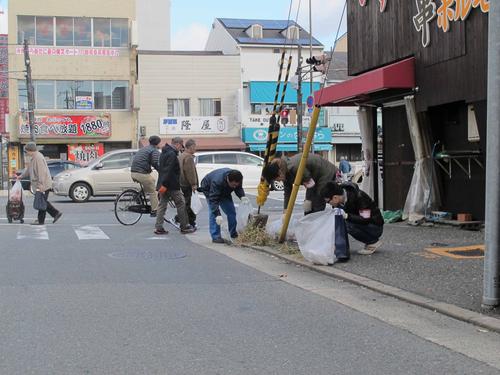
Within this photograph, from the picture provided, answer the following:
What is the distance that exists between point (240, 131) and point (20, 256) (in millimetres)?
30620

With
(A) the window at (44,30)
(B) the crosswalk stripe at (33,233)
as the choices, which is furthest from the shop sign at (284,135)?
(B) the crosswalk stripe at (33,233)

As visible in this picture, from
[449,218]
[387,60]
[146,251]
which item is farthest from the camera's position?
[387,60]

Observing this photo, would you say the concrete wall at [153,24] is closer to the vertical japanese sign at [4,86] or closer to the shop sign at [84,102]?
the shop sign at [84,102]

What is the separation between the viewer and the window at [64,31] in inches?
1457

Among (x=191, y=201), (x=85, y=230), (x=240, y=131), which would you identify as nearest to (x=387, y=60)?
(x=191, y=201)

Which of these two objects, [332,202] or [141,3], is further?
[141,3]

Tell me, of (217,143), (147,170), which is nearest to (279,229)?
(147,170)

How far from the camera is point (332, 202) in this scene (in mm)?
7973

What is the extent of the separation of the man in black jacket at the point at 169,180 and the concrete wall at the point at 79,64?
1064 inches

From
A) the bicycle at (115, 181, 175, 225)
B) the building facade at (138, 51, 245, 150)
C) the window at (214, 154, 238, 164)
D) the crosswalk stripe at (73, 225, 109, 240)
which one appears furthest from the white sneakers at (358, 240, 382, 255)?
the building facade at (138, 51, 245, 150)

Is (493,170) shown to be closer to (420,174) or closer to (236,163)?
(420,174)

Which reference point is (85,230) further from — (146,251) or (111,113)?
(111,113)

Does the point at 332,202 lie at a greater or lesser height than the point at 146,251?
greater

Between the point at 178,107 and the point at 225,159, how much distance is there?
14.7 metres
